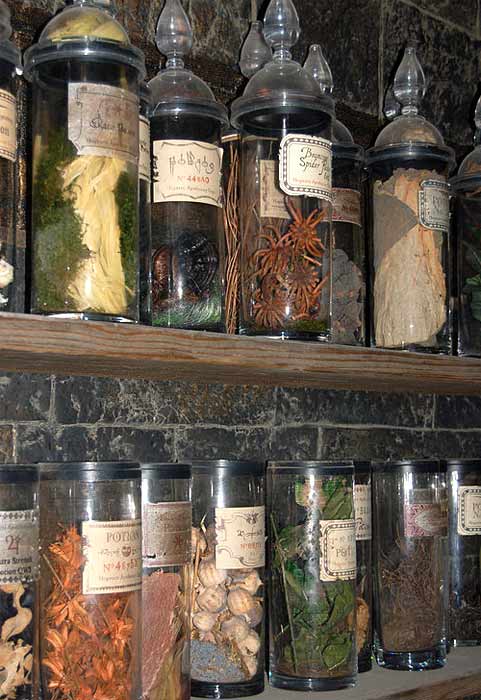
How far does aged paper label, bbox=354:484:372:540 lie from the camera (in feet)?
4.37

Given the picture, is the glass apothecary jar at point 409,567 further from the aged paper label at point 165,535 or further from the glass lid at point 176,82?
the glass lid at point 176,82

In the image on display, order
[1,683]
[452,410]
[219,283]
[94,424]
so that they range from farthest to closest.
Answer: [452,410] < [94,424] < [219,283] < [1,683]

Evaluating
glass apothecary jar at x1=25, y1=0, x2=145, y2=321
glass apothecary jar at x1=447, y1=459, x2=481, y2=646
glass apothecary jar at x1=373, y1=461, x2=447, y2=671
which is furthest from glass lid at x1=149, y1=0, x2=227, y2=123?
glass apothecary jar at x1=447, y1=459, x2=481, y2=646

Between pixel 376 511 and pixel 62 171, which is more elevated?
pixel 62 171

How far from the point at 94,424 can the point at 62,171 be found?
40 cm

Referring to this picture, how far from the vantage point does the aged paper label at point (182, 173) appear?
3.78 ft

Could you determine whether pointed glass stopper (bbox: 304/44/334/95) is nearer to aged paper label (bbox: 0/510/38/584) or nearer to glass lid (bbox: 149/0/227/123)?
glass lid (bbox: 149/0/227/123)

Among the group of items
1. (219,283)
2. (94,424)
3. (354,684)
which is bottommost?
(354,684)

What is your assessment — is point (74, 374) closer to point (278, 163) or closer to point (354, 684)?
point (278, 163)

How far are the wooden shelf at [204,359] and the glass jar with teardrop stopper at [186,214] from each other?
0.06 m

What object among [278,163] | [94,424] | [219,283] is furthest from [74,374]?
[278,163]

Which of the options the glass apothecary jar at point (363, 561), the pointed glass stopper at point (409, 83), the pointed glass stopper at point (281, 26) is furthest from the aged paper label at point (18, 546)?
the pointed glass stopper at point (409, 83)

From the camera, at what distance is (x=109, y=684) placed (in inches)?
39.1

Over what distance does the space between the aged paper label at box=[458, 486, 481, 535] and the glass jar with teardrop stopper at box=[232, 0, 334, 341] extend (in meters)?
0.43
